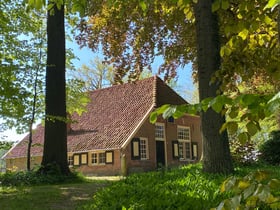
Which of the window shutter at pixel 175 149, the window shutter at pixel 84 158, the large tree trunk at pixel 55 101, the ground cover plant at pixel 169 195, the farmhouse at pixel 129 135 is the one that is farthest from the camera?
the window shutter at pixel 175 149

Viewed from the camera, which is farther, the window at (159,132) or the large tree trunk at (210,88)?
the window at (159,132)

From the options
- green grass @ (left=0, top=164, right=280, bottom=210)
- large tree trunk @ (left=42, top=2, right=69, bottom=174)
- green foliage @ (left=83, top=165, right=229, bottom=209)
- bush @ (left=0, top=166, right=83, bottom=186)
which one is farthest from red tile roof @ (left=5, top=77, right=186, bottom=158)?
green foliage @ (left=83, top=165, right=229, bottom=209)

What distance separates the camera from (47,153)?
15195 millimetres

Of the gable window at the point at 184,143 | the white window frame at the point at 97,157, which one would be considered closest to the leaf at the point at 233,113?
the white window frame at the point at 97,157

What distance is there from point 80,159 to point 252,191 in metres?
29.5

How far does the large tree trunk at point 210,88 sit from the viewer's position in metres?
8.50

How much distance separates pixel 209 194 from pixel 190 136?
27.7 m

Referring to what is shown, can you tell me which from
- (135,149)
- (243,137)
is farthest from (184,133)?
(243,137)

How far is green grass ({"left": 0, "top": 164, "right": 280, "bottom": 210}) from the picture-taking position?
5.84m

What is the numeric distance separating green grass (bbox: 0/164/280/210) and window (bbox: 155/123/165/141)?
20.4 meters

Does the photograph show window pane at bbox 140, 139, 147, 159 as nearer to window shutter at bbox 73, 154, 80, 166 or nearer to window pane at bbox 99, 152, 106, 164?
window pane at bbox 99, 152, 106, 164

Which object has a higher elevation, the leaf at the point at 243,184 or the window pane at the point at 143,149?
the window pane at the point at 143,149

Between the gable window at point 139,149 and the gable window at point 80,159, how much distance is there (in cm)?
392

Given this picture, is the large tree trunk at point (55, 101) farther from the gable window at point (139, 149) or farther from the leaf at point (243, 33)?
the gable window at point (139, 149)
